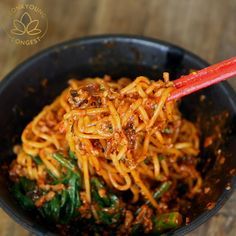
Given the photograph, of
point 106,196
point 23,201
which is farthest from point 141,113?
point 23,201

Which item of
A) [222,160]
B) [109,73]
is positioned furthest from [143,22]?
[222,160]

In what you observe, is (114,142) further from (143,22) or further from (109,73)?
(143,22)

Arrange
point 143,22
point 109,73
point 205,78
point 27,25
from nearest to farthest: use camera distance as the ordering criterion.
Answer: point 205,78, point 109,73, point 27,25, point 143,22

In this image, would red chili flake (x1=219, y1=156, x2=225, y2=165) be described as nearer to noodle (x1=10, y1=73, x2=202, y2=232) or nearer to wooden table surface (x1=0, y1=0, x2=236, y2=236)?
noodle (x1=10, y1=73, x2=202, y2=232)

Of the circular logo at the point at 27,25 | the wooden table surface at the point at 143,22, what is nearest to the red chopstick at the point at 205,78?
the wooden table surface at the point at 143,22

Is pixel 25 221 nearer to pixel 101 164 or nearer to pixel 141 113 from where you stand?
pixel 101 164
